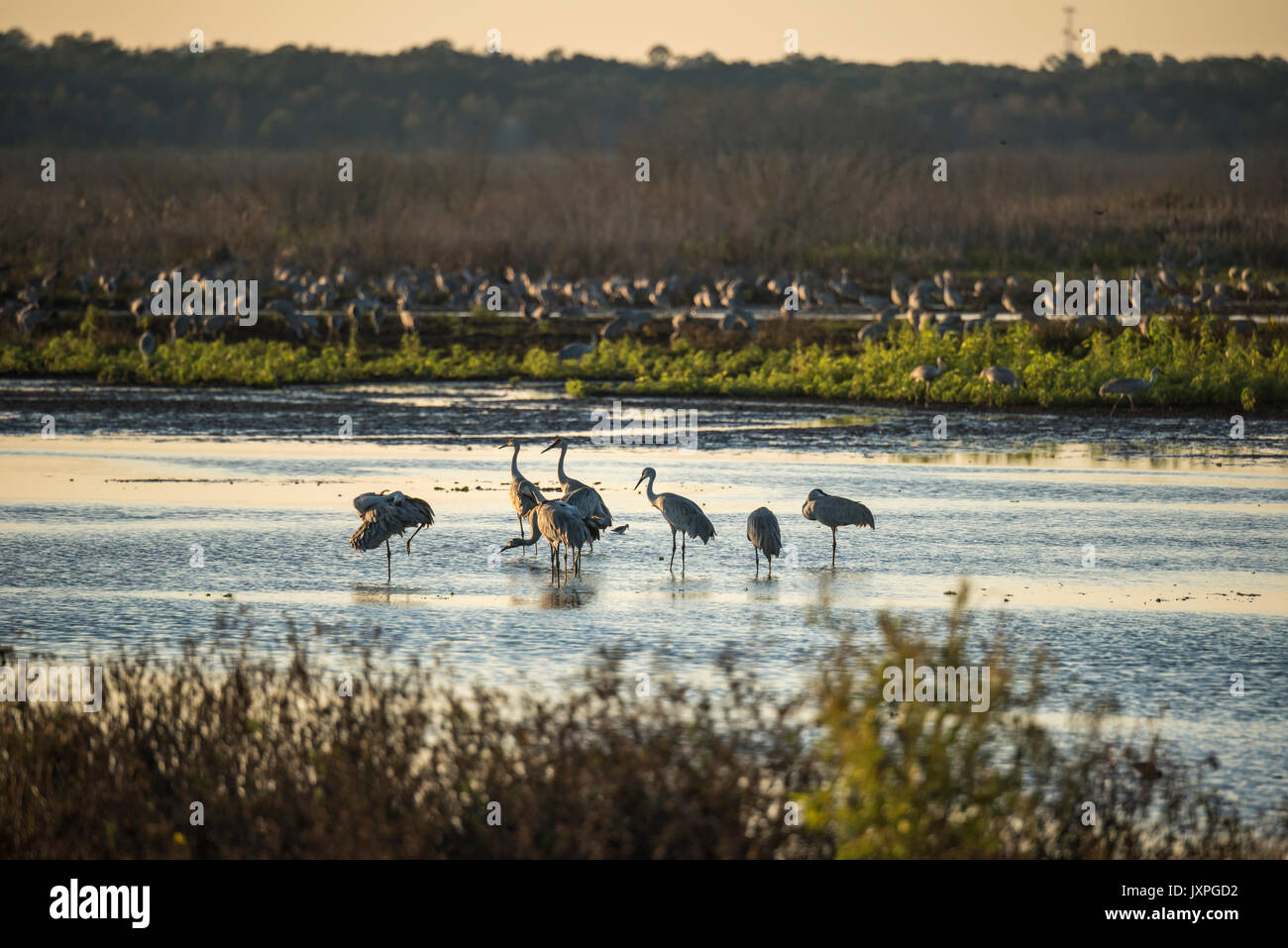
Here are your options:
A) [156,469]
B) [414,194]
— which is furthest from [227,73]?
[156,469]

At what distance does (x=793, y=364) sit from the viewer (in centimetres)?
3061

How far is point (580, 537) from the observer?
510 inches

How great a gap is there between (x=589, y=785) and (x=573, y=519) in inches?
282

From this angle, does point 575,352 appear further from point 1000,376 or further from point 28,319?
point 28,319

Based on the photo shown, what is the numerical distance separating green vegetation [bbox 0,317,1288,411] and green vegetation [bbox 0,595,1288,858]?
65.9ft

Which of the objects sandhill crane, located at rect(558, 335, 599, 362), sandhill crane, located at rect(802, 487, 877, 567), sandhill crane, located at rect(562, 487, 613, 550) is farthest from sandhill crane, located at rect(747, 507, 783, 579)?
sandhill crane, located at rect(558, 335, 599, 362)

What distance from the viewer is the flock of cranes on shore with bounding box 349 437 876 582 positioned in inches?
514

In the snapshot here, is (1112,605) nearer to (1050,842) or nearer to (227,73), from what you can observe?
(1050,842)

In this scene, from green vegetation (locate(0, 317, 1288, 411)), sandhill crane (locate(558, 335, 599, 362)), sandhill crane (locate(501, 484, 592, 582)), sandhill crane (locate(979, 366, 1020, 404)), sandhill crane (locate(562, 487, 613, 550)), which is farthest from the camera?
sandhill crane (locate(558, 335, 599, 362))

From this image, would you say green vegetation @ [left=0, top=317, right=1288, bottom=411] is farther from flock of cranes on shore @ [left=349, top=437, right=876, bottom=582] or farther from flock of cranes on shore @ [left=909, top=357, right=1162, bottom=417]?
flock of cranes on shore @ [left=349, top=437, right=876, bottom=582]

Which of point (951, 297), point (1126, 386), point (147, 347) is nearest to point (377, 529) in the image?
point (1126, 386)

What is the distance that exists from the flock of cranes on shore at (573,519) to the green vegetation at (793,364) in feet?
44.8

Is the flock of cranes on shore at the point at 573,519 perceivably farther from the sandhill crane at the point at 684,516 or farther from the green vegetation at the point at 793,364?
the green vegetation at the point at 793,364

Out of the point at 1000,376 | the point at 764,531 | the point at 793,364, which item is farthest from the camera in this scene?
the point at 793,364
